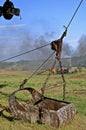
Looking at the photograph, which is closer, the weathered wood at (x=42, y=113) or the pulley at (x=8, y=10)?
the weathered wood at (x=42, y=113)

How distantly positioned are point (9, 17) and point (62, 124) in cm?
439

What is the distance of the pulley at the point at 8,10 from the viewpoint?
13.4m

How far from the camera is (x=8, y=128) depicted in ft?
35.9

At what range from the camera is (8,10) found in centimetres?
1344

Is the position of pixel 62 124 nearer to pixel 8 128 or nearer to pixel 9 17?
pixel 8 128

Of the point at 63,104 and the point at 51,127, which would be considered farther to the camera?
the point at 63,104

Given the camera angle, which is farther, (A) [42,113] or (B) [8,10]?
(B) [8,10]

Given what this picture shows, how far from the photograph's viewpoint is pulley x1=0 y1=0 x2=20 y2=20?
44.1 feet

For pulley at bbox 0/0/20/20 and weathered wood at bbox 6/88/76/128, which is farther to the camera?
pulley at bbox 0/0/20/20

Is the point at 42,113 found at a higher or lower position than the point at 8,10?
lower

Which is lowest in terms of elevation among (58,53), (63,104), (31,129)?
(31,129)

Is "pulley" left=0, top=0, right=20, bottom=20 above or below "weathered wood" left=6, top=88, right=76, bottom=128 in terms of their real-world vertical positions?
above

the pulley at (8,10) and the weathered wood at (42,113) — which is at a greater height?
the pulley at (8,10)

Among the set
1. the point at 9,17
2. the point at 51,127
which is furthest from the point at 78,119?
the point at 9,17
